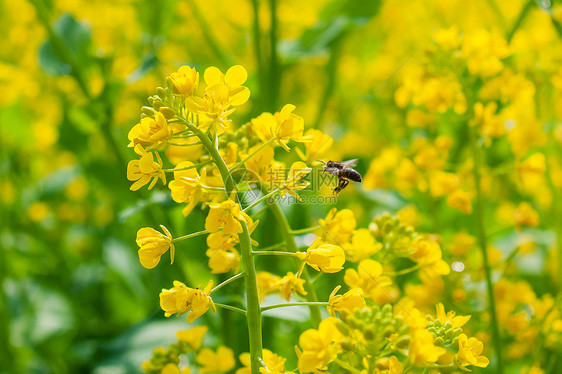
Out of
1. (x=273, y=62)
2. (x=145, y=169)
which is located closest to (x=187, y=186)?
(x=145, y=169)

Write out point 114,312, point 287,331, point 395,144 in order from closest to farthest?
point 287,331, point 395,144, point 114,312

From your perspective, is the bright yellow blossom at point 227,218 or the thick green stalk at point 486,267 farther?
the thick green stalk at point 486,267

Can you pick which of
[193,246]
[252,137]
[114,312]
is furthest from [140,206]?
[114,312]

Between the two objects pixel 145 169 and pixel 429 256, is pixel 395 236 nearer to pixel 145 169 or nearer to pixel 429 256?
pixel 429 256

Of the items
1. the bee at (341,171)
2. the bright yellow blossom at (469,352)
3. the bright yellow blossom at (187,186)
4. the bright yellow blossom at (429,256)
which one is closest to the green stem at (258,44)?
the bee at (341,171)

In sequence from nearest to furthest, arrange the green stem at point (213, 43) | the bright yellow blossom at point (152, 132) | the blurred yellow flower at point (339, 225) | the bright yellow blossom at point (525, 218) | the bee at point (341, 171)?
the bright yellow blossom at point (152, 132) → the blurred yellow flower at point (339, 225) → the bee at point (341, 171) → the bright yellow blossom at point (525, 218) → the green stem at point (213, 43)

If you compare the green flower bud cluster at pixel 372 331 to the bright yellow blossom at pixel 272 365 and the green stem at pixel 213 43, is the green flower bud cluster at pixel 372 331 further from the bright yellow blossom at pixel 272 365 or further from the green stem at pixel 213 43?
the green stem at pixel 213 43

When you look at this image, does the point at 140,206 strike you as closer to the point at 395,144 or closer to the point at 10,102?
the point at 395,144
